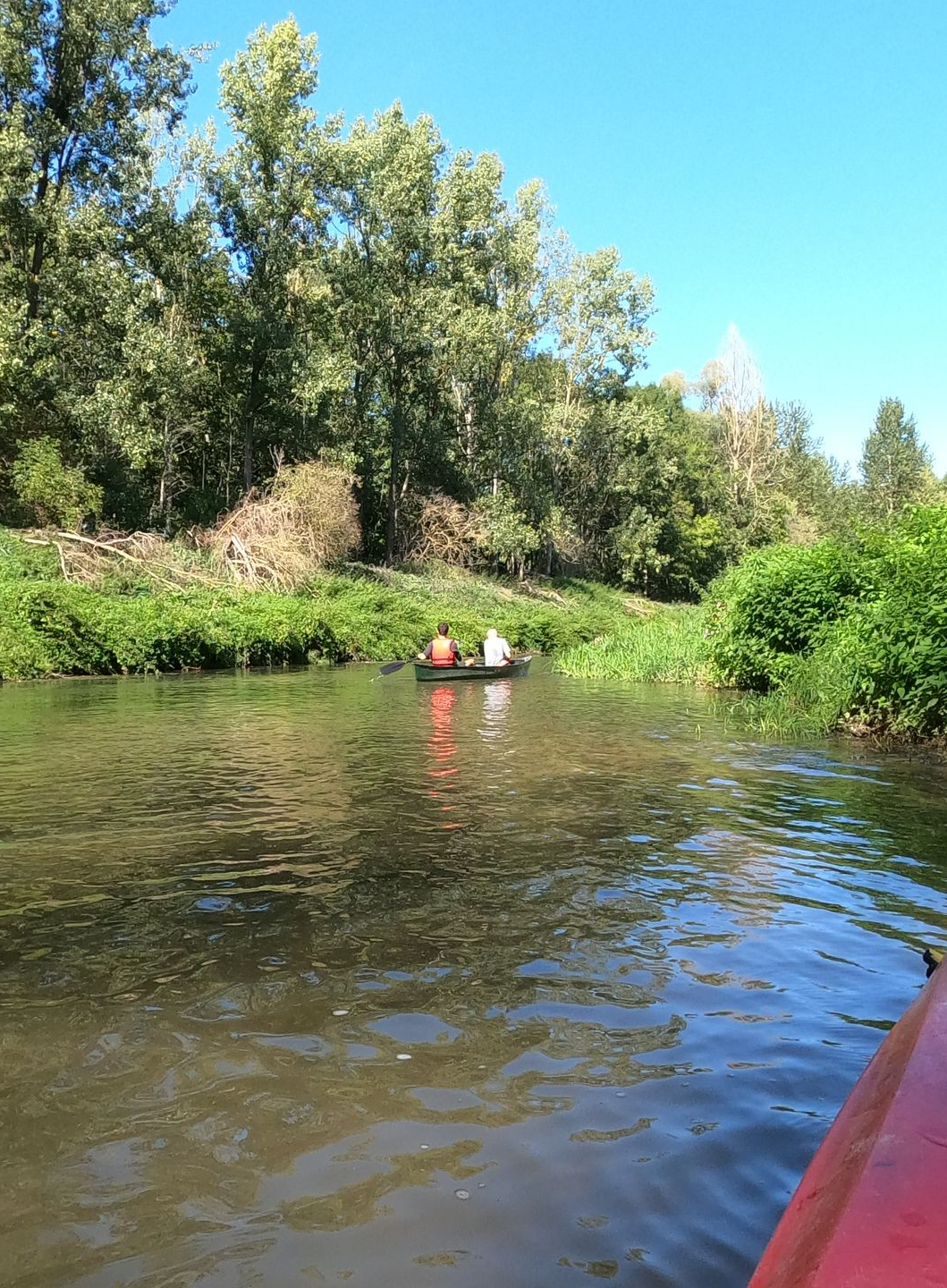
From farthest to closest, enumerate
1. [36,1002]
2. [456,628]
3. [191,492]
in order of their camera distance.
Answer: [191,492] < [456,628] < [36,1002]


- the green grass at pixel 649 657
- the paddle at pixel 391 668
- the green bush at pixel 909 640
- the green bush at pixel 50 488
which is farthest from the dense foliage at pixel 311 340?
the green bush at pixel 909 640

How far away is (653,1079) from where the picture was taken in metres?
3.70

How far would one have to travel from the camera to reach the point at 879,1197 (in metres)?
1.83

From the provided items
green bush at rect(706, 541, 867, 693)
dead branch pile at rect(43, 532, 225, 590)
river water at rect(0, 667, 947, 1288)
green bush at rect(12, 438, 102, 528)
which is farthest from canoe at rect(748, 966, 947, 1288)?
green bush at rect(12, 438, 102, 528)

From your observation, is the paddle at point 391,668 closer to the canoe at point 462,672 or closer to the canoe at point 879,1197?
the canoe at point 462,672

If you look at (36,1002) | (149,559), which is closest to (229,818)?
(36,1002)

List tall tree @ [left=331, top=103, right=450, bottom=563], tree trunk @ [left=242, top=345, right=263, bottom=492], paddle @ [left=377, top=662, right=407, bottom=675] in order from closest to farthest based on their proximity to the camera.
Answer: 1. paddle @ [left=377, top=662, right=407, bottom=675]
2. tree trunk @ [left=242, top=345, right=263, bottom=492]
3. tall tree @ [left=331, top=103, right=450, bottom=563]

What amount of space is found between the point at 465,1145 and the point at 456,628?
98.2 ft

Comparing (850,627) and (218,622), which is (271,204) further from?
(850,627)

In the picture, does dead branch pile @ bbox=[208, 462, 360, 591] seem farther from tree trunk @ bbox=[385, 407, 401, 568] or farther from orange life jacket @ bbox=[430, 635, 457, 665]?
orange life jacket @ bbox=[430, 635, 457, 665]

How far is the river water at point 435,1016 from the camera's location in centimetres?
281

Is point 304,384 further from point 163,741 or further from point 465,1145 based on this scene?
point 465,1145

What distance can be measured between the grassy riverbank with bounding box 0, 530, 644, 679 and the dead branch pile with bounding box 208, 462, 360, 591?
2.83 feet

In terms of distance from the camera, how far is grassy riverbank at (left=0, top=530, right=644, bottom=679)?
21.5 m
